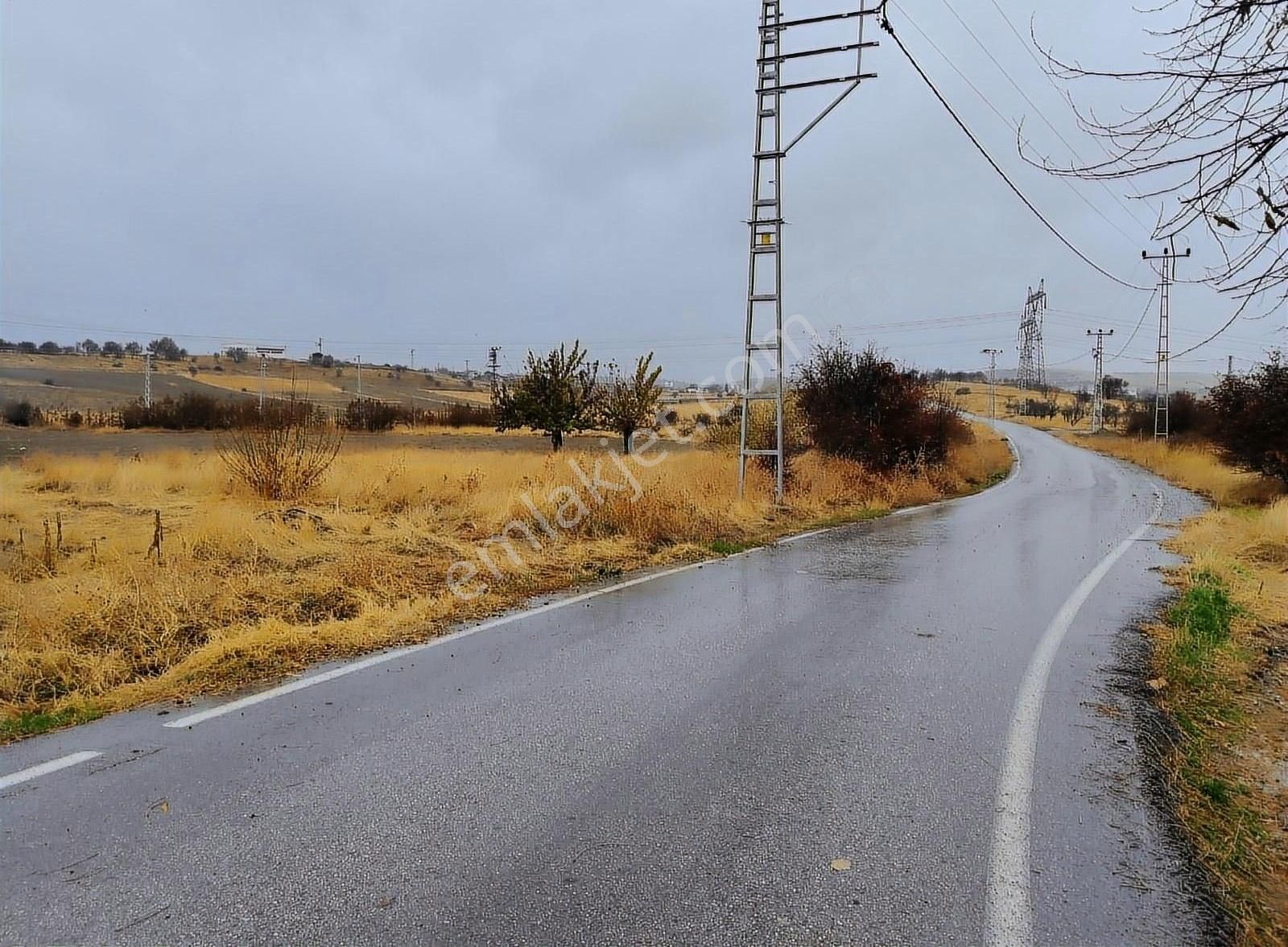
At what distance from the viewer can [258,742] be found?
447cm

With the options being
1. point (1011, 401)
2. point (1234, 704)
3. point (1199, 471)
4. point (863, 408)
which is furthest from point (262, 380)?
point (1011, 401)

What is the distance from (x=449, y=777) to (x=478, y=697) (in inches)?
46.7

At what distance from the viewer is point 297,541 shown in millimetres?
10320

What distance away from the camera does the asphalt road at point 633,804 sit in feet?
9.49

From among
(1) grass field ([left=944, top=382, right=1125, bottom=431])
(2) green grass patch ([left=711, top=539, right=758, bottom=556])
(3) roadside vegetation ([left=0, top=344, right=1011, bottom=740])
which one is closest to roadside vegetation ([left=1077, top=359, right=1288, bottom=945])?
(2) green grass patch ([left=711, top=539, right=758, bottom=556])

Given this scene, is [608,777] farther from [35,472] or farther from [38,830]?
[35,472]

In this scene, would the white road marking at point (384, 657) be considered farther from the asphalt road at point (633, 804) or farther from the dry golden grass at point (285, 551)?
the dry golden grass at point (285, 551)

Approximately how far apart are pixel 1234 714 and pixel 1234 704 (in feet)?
0.76

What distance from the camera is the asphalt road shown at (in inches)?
114

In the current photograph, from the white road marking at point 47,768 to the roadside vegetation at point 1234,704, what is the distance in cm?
516

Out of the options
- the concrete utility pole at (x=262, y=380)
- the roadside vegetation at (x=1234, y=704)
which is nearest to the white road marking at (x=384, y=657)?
the roadside vegetation at (x=1234, y=704)

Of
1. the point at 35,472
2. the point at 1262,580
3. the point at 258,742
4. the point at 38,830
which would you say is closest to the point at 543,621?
the point at 258,742

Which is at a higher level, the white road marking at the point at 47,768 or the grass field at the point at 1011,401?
the grass field at the point at 1011,401

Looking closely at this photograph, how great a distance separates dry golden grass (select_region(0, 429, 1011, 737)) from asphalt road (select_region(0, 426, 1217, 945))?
0.91 m
